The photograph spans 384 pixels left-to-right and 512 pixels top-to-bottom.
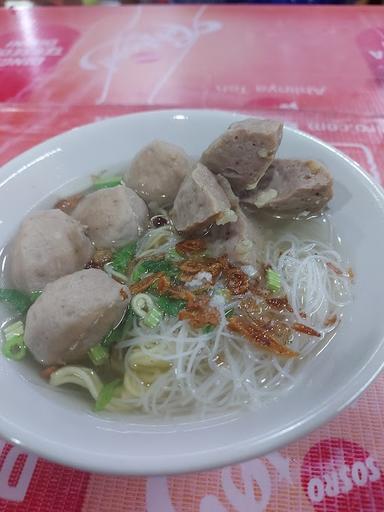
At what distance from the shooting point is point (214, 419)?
4.33 feet

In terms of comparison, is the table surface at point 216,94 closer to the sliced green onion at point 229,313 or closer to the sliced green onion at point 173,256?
the sliced green onion at point 229,313

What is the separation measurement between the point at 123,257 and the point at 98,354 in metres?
0.45

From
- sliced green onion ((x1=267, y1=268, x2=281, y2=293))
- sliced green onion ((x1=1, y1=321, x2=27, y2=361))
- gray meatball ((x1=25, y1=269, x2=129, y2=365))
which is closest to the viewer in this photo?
gray meatball ((x1=25, y1=269, x2=129, y2=365))

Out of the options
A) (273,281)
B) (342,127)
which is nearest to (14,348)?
(273,281)

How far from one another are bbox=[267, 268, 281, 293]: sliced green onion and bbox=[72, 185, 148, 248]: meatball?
61 centimetres

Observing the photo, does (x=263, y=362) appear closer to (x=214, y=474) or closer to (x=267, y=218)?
(x=214, y=474)

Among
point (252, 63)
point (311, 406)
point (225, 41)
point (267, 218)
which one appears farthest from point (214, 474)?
point (225, 41)

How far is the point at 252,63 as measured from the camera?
3.38 meters

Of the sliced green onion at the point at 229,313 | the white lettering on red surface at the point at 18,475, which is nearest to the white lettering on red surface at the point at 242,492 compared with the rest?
the white lettering on red surface at the point at 18,475

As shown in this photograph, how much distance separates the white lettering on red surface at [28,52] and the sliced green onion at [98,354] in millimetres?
2764

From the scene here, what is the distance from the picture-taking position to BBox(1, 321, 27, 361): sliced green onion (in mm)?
1533

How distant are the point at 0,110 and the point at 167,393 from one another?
7.82 ft

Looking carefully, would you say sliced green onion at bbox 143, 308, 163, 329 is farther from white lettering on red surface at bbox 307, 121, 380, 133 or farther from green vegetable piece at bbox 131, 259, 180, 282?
white lettering on red surface at bbox 307, 121, 380, 133

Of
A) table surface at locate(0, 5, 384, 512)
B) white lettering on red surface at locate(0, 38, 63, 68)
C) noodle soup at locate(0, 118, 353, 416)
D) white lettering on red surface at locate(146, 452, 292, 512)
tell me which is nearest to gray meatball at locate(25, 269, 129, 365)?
noodle soup at locate(0, 118, 353, 416)
